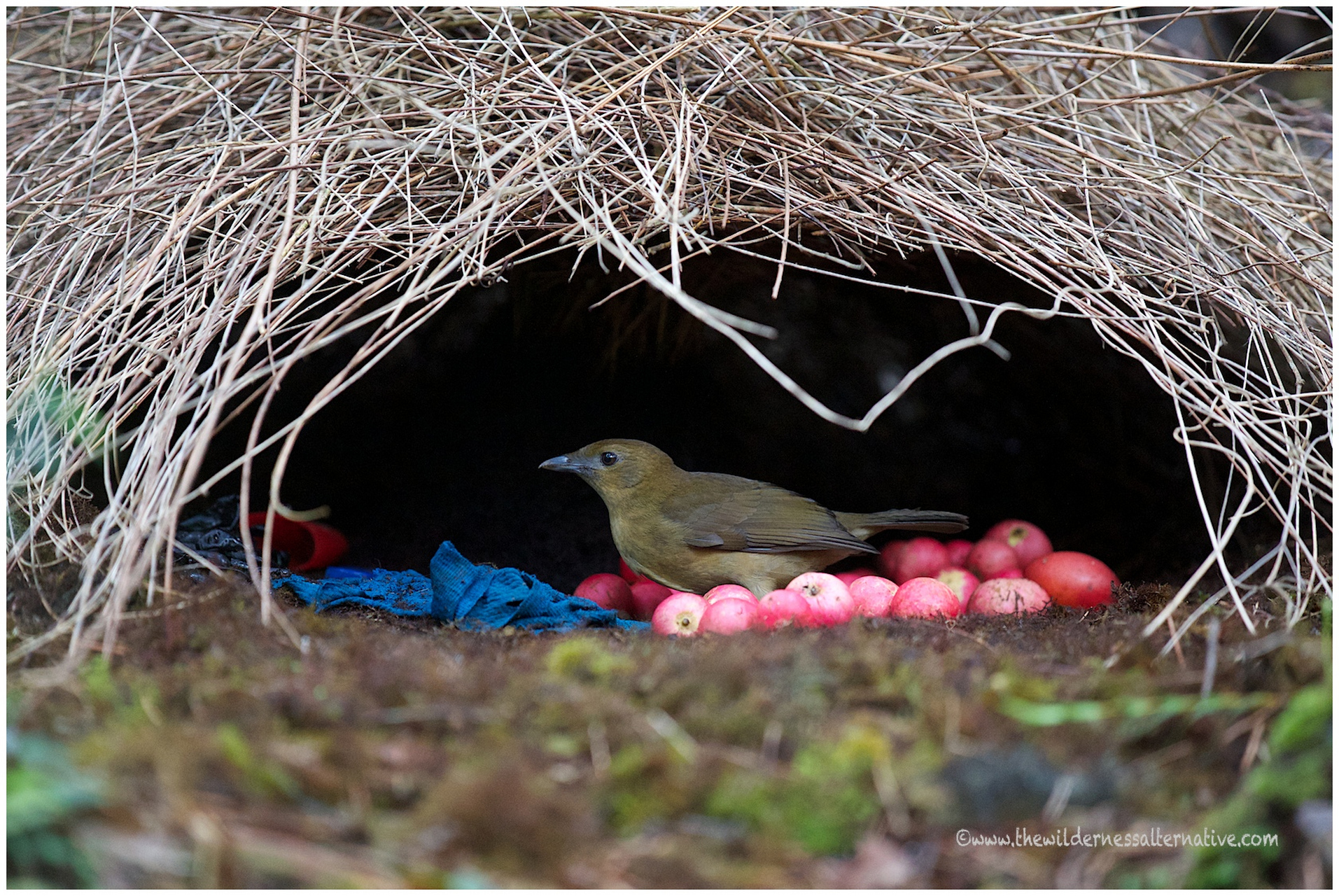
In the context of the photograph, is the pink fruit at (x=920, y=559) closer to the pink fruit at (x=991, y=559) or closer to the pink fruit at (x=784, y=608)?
the pink fruit at (x=991, y=559)

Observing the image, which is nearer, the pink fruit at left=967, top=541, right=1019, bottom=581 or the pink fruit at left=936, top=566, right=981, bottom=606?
the pink fruit at left=936, top=566, right=981, bottom=606

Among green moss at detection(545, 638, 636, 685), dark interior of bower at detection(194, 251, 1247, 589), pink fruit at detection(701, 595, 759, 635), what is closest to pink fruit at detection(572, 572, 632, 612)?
dark interior of bower at detection(194, 251, 1247, 589)

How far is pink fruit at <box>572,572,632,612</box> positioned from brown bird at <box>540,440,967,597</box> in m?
0.11

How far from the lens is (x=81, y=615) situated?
6.41ft

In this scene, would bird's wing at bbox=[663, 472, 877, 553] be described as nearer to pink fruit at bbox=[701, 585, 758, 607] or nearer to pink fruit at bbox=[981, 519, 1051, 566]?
pink fruit at bbox=[701, 585, 758, 607]

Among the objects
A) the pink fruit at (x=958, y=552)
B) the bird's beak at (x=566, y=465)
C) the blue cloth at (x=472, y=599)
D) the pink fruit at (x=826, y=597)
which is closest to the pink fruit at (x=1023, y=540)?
the pink fruit at (x=958, y=552)

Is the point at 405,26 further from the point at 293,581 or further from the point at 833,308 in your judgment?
the point at 833,308

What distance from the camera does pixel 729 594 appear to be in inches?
127

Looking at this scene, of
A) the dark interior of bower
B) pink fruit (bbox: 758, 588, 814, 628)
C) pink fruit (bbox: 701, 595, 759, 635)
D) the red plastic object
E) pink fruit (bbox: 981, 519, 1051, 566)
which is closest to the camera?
pink fruit (bbox: 701, 595, 759, 635)

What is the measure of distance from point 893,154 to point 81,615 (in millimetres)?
2731

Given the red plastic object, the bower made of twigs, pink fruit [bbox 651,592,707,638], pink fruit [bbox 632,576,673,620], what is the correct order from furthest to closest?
the red plastic object
pink fruit [bbox 632,576,673,620]
pink fruit [bbox 651,592,707,638]
the bower made of twigs

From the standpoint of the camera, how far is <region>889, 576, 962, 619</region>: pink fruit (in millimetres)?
3074

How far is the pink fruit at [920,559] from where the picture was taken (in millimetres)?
4098

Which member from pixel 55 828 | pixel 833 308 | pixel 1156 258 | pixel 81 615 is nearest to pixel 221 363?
pixel 81 615
